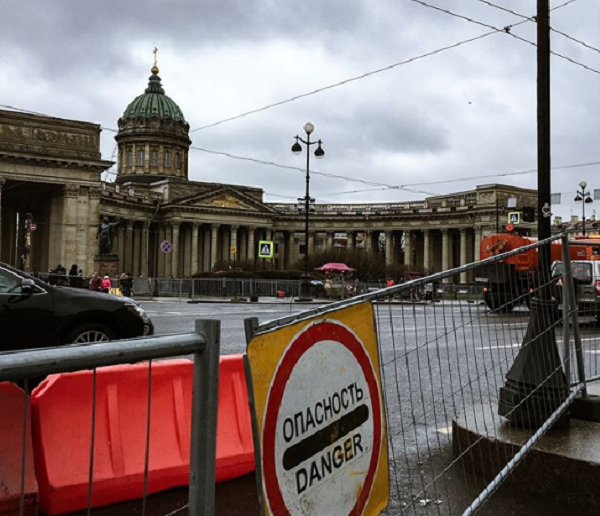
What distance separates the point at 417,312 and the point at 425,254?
8109 centimetres

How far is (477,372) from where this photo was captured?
408 cm

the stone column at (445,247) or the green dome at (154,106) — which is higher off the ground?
the green dome at (154,106)

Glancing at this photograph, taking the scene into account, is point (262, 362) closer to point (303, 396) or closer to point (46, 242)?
point (303, 396)

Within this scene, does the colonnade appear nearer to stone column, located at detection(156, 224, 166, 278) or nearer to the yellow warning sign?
stone column, located at detection(156, 224, 166, 278)

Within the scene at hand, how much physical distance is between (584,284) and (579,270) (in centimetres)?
20

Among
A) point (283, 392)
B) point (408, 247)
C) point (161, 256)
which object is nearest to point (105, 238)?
point (161, 256)

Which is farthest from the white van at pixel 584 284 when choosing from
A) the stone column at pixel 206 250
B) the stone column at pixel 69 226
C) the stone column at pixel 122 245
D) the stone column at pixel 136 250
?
the stone column at pixel 206 250

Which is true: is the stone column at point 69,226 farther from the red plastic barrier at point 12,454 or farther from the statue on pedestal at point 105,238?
the red plastic barrier at point 12,454

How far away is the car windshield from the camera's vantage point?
499cm

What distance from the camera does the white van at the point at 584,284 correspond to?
5.04m

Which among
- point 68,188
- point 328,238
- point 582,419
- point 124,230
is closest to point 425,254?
point 328,238

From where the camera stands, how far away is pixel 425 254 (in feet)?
272

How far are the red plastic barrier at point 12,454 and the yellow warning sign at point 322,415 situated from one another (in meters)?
0.90

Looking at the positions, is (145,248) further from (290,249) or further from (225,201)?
(290,249)
